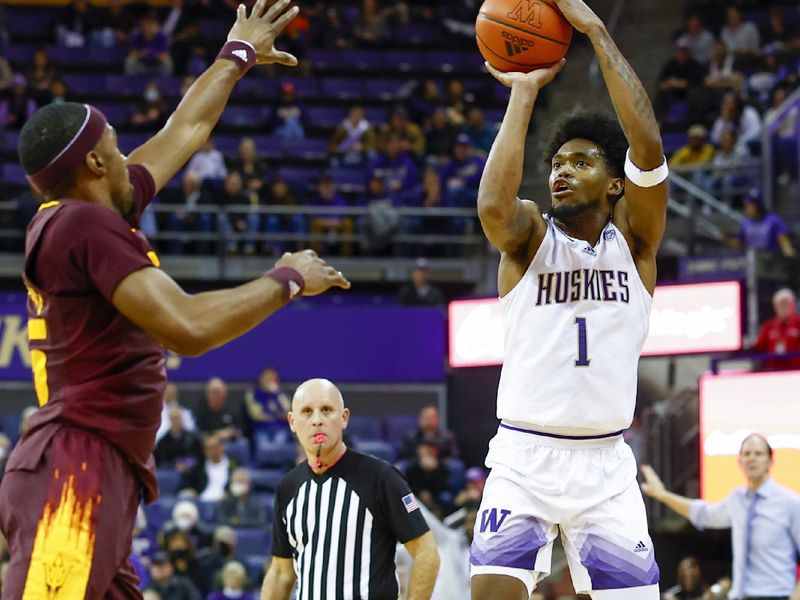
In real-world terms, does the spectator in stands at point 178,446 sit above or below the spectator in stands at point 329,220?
below

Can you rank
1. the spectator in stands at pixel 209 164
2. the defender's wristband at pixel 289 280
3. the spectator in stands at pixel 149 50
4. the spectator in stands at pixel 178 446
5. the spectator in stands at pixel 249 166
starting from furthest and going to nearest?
the spectator in stands at pixel 149 50
the spectator in stands at pixel 209 164
the spectator in stands at pixel 249 166
the spectator in stands at pixel 178 446
the defender's wristband at pixel 289 280

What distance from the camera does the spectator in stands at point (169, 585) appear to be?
12.1m

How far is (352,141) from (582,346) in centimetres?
1402

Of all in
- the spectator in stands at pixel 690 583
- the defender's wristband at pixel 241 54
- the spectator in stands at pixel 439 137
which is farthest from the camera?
the spectator in stands at pixel 439 137

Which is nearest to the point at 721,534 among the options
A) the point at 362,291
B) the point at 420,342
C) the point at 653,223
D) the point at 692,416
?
the point at 692,416

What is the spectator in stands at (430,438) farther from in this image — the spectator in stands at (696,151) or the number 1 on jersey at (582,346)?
the number 1 on jersey at (582,346)

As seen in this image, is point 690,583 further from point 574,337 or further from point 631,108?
point 631,108

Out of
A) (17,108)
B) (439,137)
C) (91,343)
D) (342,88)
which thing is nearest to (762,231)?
(439,137)

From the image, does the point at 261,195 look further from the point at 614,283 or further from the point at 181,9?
the point at 614,283

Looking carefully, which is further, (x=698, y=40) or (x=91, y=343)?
(x=698, y=40)

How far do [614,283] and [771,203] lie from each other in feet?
37.1

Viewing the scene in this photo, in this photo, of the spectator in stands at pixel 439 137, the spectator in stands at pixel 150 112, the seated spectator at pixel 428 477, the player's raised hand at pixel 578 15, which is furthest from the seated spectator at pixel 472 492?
the player's raised hand at pixel 578 15

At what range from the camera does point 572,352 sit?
5.46m

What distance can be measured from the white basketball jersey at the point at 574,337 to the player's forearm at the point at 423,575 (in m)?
1.02
